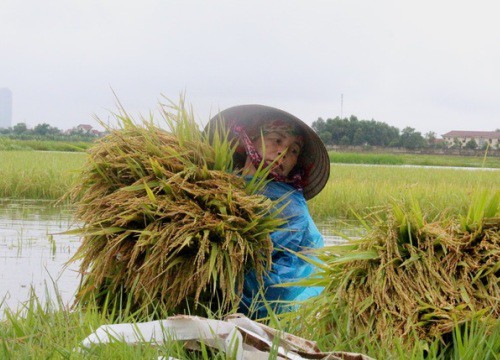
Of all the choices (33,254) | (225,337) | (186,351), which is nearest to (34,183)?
(33,254)

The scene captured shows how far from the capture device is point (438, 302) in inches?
87.5

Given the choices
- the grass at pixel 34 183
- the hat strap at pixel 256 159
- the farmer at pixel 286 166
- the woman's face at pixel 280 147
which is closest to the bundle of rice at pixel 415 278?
the farmer at pixel 286 166

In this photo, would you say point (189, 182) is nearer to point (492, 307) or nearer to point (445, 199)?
point (492, 307)

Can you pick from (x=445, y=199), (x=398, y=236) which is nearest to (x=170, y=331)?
(x=398, y=236)

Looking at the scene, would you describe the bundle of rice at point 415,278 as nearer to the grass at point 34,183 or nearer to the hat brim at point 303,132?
the hat brim at point 303,132

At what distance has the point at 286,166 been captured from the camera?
353 centimetres

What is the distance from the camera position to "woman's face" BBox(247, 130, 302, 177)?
3.46 metres

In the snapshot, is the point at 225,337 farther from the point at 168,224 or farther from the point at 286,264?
the point at 286,264

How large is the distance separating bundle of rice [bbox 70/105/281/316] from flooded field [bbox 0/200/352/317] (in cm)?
24

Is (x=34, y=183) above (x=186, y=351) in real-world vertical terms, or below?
above

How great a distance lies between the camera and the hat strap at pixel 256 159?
3.31 metres

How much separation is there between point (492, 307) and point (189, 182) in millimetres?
1181

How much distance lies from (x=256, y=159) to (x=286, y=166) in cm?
27

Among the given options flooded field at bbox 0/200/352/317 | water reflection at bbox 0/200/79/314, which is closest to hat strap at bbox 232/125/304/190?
flooded field at bbox 0/200/352/317
